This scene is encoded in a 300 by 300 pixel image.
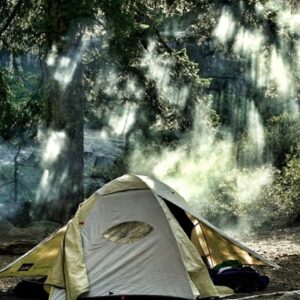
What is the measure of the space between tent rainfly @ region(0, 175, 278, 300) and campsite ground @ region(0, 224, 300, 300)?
1.35 ft

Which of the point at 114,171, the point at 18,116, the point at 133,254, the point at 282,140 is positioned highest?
the point at 18,116

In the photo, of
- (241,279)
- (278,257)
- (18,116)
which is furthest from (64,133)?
(241,279)

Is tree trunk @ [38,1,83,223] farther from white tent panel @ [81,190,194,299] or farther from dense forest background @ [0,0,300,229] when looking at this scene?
white tent panel @ [81,190,194,299]

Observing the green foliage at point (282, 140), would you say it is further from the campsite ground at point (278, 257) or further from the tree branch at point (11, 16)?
the tree branch at point (11, 16)

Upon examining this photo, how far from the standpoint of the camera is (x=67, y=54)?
1304 cm

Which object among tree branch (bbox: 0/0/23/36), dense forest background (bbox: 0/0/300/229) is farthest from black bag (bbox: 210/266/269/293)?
tree branch (bbox: 0/0/23/36)

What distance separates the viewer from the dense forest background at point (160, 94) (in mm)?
13078

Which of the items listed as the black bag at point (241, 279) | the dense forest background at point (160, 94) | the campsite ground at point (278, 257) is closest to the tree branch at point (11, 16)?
the dense forest background at point (160, 94)

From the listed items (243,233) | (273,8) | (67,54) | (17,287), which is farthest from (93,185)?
(17,287)

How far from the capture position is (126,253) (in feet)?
23.6

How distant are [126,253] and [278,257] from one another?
160 inches

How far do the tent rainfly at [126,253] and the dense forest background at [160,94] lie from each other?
4575 millimetres

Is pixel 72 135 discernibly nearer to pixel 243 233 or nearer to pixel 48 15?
pixel 48 15

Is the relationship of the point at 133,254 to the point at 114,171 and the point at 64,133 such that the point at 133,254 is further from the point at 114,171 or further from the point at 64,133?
the point at 114,171
